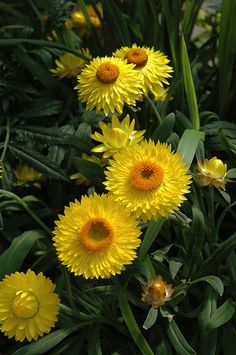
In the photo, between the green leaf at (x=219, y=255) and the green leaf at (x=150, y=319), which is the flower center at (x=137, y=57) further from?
the green leaf at (x=150, y=319)

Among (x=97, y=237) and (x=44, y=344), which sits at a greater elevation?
(x=97, y=237)

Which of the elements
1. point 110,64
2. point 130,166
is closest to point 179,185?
point 130,166

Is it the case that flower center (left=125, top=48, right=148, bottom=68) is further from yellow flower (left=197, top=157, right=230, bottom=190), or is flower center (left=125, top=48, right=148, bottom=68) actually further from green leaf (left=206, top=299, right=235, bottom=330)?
green leaf (left=206, top=299, right=235, bottom=330)

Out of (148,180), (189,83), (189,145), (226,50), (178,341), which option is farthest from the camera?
(226,50)

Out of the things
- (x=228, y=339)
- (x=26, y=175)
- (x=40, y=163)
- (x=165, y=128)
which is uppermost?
(x=165, y=128)

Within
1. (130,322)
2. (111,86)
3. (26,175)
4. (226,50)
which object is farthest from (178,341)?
(226,50)

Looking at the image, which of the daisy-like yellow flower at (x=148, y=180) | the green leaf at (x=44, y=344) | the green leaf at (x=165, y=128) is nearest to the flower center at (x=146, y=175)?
the daisy-like yellow flower at (x=148, y=180)

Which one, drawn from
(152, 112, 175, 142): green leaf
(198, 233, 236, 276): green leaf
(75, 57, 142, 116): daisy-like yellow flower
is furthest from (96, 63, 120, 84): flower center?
Answer: (198, 233, 236, 276): green leaf

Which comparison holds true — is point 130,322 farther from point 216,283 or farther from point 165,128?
point 165,128
